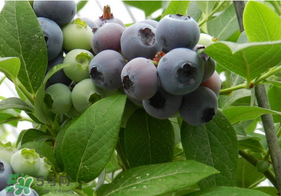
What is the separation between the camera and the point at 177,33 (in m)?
0.66

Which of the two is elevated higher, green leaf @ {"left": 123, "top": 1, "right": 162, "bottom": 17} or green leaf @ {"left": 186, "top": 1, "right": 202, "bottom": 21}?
green leaf @ {"left": 186, "top": 1, "right": 202, "bottom": 21}

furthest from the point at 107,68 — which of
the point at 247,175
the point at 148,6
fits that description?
the point at 148,6

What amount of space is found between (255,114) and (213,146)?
110 mm

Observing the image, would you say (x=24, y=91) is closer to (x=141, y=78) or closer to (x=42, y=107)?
(x=42, y=107)

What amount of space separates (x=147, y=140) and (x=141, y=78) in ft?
0.61

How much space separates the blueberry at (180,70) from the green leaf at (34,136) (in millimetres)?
328

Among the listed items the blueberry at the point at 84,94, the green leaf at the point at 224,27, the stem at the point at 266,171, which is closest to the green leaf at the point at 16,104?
the blueberry at the point at 84,94

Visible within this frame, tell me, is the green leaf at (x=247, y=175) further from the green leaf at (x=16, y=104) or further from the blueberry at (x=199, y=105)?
the green leaf at (x=16, y=104)

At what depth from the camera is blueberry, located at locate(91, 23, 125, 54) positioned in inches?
29.5

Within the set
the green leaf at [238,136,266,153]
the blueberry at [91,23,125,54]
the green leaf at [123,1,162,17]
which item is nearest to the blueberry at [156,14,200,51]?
the blueberry at [91,23,125,54]

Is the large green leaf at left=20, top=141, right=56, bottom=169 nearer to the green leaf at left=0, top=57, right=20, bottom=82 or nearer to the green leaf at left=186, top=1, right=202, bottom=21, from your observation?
the green leaf at left=0, top=57, right=20, bottom=82

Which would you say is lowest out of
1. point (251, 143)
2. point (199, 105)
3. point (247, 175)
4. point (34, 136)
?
point (247, 175)

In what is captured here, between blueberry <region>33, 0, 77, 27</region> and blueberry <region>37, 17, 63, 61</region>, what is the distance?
0.5 inches

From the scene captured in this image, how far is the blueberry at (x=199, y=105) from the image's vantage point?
70 cm
